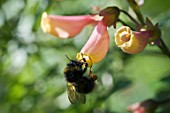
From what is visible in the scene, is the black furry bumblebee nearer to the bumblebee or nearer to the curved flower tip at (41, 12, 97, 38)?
the bumblebee

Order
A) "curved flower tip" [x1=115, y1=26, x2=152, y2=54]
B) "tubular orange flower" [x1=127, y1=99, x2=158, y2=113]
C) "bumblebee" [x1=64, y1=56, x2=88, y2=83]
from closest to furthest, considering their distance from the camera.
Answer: "curved flower tip" [x1=115, y1=26, x2=152, y2=54], "bumblebee" [x1=64, y1=56, x2=88, y2=83], "tubular orange flower" [x1=127, y1=99, x2=158, y2=113]

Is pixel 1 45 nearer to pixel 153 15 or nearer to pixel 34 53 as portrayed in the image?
pixel 34 53

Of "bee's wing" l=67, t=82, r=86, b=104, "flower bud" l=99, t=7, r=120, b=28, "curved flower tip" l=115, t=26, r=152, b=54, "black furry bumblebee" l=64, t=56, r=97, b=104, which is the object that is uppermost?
"flower bud" l=99, t=7, r=120, b=28

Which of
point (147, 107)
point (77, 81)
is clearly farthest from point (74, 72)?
point (147, 107)

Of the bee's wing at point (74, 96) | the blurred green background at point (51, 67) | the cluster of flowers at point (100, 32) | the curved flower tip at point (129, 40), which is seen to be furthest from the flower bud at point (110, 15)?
the blurred green background at point (51, 67)

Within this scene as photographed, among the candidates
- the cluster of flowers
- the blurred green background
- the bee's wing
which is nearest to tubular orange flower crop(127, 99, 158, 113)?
the blurred green background

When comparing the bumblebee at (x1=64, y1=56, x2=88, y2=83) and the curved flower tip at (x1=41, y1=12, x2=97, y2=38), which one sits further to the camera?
the bumblebee at (x1=64, y1=56, x2=88, y2=83)
